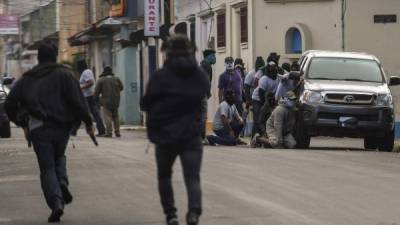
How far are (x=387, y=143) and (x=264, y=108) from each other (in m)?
2.56

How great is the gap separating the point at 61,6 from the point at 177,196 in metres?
53.1

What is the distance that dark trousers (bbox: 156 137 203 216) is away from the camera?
370 inches

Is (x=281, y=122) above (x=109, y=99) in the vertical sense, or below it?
below

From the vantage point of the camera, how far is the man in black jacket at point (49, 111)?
11.0 meters

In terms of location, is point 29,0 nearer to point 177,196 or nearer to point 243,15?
point 243,15

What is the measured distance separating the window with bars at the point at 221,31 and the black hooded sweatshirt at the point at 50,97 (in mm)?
24577

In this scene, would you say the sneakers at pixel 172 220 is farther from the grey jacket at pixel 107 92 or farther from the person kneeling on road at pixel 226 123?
the grey jacket at pixel 107 92

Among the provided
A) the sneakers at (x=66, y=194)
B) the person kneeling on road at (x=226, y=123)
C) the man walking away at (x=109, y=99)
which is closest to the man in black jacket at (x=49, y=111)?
the sneakers at (x=66, y=194)

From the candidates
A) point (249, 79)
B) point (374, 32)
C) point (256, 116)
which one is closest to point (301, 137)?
point (256, 116)

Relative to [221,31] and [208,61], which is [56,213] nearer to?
[208,61]

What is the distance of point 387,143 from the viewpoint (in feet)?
72.4

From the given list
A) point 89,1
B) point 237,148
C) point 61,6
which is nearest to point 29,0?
point 61,6

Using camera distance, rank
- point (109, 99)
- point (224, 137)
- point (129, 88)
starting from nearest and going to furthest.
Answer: point (224, 137)
point (109, 99)
point (129, 88)

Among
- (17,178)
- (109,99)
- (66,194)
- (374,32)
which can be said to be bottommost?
(17,178)
